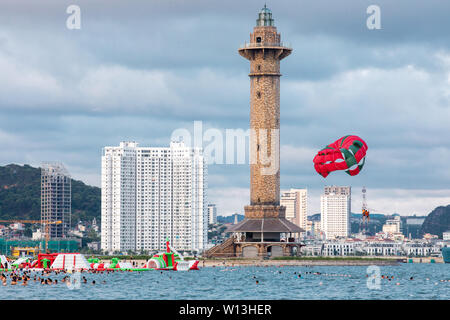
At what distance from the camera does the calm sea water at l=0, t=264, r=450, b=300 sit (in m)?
93.4

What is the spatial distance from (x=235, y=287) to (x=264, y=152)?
53.0 meters

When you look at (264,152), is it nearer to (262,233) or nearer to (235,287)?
(262,233)

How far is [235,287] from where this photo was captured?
105375 mm

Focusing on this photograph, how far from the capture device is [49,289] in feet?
327

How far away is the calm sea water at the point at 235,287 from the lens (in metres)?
93.4

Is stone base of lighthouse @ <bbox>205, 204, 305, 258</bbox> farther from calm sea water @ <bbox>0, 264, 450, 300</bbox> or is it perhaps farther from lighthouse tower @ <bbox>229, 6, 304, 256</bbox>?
calm sea water @ <bbox>0, 264, 450, 300</bbox>

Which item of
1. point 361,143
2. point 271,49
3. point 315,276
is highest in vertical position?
point 271,49

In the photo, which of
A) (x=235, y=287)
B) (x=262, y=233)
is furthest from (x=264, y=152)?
(x=235, y=287)

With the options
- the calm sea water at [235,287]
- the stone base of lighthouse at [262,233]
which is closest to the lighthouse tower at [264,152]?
the stone base of lighthouse at [262,233]

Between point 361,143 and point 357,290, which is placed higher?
point 361,143

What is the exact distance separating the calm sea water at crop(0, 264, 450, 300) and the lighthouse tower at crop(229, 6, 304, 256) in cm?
1949
